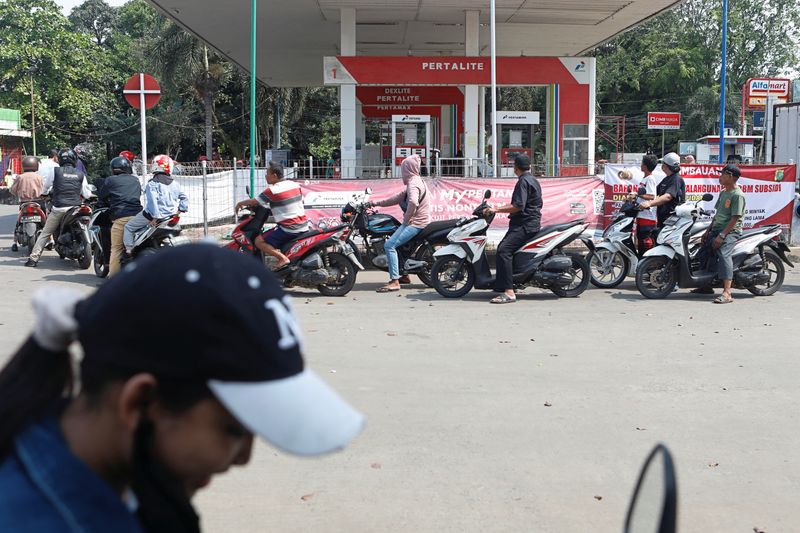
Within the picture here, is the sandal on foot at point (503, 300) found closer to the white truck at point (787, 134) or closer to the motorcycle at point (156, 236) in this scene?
the motorcycle at point (156, 236)

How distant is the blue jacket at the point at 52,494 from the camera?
112 cm

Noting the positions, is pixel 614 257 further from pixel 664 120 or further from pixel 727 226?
pixel 664 120

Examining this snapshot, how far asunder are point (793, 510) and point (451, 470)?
168cm

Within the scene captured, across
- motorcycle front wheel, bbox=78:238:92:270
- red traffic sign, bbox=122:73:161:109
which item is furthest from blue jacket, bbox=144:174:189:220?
red traffic sign, bbox=122:73:161:109

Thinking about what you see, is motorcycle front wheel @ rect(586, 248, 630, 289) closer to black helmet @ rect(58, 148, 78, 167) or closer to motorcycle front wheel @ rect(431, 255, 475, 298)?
motorcycle front wheel @ rect(431, 255, 475, 298)

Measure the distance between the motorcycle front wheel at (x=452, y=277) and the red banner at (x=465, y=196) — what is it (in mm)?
3237

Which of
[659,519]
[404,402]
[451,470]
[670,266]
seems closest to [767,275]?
[670,266]

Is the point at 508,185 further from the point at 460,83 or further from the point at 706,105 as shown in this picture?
the point at 706,105

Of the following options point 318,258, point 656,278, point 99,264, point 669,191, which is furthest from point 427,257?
point 99,264

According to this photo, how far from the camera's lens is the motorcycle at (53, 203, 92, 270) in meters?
12.8

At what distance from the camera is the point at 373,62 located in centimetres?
2342

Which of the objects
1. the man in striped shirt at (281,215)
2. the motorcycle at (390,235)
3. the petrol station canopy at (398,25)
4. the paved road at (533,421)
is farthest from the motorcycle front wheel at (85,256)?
the petrol station canopy at (398,25)

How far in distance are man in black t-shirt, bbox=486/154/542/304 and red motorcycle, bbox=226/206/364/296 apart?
1695 mm

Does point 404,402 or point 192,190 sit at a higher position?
point 192,190
